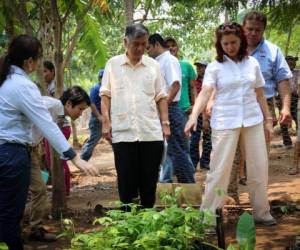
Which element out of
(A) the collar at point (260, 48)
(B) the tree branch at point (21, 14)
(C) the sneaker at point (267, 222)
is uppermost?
(B) the tree branch at point (21, 14)

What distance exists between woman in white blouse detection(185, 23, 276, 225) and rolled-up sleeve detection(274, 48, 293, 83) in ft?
1.48

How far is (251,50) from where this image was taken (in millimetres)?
4496

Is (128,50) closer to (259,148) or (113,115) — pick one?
(113,115)

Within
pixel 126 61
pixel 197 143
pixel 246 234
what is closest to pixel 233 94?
pixel 126 61

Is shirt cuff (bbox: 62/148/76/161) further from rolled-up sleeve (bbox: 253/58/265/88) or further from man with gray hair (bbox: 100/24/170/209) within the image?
rolled-up sleeve (bbox: 253/58/265/88)

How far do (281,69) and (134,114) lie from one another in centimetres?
138

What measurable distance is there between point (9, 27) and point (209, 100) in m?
3.52

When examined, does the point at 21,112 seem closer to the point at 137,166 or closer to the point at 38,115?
the point at 38,115

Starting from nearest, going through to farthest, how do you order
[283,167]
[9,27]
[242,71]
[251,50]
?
[242,71] < [251,50] < [9,27] < [283,167]

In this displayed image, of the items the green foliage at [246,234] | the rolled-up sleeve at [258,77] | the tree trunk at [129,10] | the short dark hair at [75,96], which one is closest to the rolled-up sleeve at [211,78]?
the rolled-up sleeve at [258,77]

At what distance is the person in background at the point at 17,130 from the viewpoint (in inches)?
116

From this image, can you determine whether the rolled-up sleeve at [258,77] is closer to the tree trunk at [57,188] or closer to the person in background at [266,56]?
the person in background at [266,56]

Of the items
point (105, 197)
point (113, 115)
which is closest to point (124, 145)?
point (113, 115)

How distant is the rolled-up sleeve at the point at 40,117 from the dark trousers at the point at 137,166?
3.38 ft
